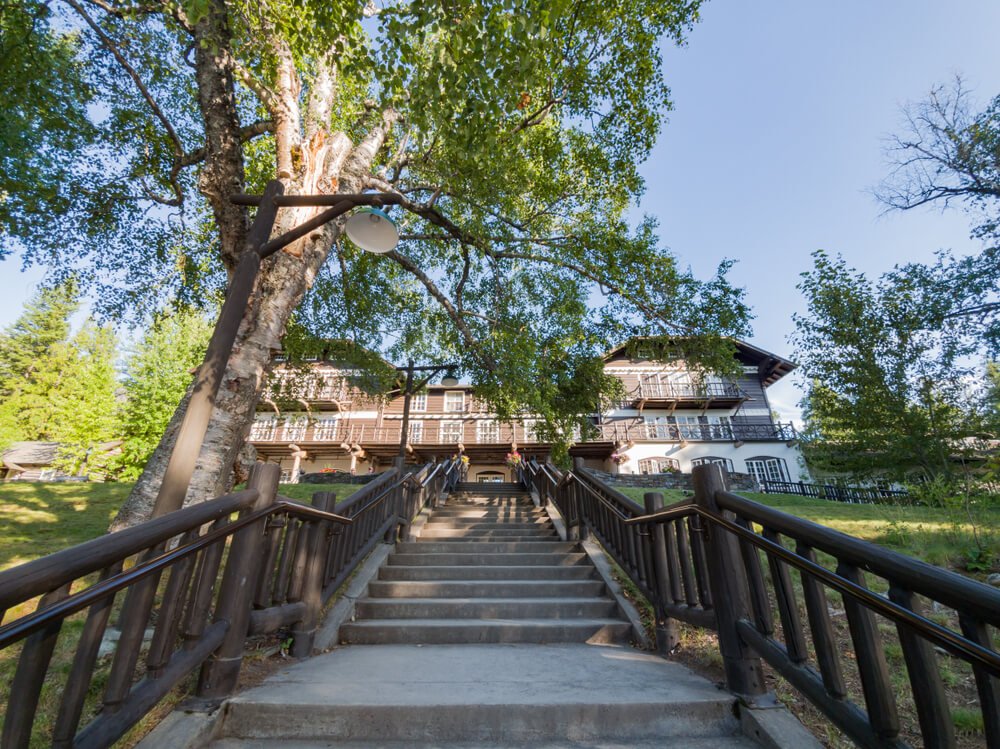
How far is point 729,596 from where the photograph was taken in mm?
2396

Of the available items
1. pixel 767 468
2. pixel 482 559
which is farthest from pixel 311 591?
pixel 767 468

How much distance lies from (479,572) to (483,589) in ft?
1.51

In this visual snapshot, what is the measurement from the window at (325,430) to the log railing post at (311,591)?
19.2m

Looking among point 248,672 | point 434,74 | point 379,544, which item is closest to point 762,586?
point 248,672

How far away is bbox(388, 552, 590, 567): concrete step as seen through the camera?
5133 millimetres

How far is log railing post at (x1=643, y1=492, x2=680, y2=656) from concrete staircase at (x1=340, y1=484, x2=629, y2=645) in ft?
1.40

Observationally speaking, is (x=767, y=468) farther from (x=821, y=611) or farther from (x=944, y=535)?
(x=821, y=611)

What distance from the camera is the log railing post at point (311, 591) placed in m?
2.98

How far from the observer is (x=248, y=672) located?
2545mm

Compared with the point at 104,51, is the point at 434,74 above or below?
below

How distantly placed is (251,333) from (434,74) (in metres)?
3.35

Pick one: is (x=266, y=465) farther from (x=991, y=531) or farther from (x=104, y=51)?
(x=104, y=51)

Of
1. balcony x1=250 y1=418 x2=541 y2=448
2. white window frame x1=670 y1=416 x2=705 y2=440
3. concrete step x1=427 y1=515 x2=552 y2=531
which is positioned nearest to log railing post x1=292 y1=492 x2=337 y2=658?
concrete step x1=427 y1=515 x2=552 y2=531

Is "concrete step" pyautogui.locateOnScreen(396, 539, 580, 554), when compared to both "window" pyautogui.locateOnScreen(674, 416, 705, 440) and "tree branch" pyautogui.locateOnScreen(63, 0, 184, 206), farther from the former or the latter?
"window" pyautogui.locateOnScreen(674, 416, 705, 440)
